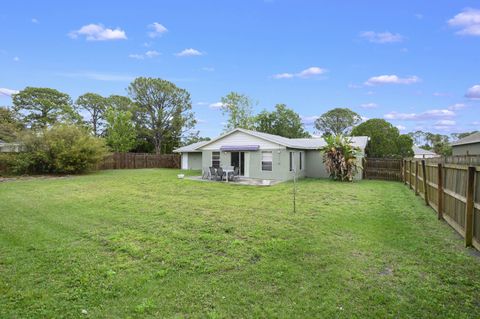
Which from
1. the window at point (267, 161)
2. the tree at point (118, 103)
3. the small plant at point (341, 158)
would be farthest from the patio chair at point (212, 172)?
the tree at point (118, 103)

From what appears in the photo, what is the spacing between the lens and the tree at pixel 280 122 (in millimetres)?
41781

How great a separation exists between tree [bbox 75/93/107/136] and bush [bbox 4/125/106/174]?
855 inches

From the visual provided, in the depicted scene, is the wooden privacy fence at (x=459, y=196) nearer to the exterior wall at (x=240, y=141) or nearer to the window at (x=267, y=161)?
the window at (x=267, y=161)

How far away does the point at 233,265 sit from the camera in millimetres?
4105

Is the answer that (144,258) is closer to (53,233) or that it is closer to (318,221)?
(53,233)

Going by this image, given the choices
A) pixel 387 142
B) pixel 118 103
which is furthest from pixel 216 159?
pixel 118 103

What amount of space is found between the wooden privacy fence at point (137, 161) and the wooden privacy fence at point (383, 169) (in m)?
18.4

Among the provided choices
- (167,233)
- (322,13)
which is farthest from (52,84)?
(167,233)

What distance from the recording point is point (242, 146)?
18031 millimetres

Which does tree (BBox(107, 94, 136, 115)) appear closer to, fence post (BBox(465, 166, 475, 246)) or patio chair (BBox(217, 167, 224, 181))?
patio chair (BBox(217, 167, 224, 181))

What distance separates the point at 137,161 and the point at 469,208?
2652 centimetres

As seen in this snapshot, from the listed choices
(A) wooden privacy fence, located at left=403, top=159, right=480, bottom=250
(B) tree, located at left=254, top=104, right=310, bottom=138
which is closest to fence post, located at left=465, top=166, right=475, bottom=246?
(A) wooden privacy fence, located at left=403, top=159, right=480, bottom=250

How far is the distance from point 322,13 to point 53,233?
44.1 ft

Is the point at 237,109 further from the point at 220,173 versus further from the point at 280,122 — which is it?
the point at 220,173
